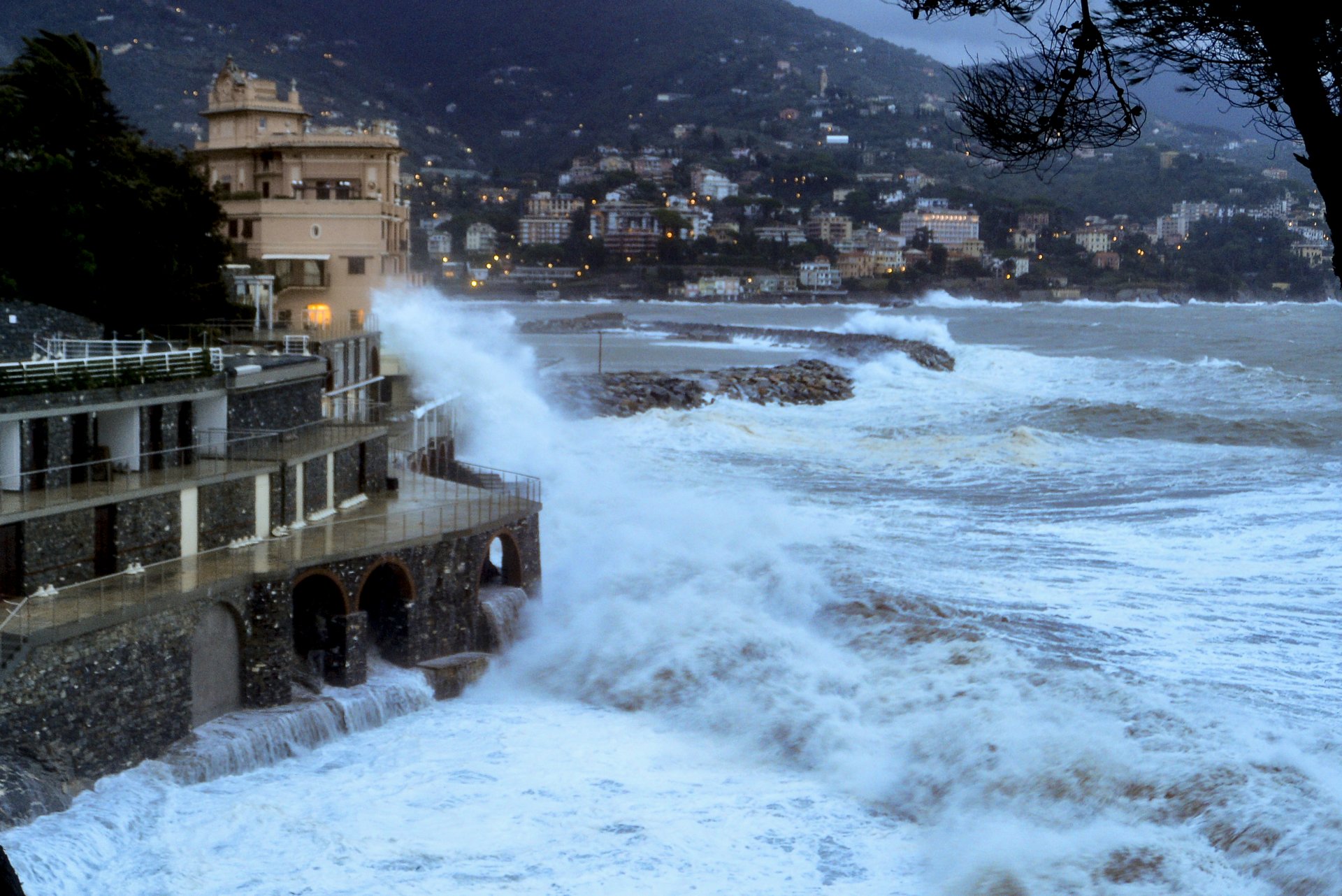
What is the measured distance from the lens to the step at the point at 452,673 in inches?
705

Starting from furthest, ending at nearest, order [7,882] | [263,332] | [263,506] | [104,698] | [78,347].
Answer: [263,332] < [78,347] < [263,506] < [104,698] < [7,882]

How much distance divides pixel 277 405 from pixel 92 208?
8.81m

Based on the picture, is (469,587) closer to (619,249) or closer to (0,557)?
(0,557)

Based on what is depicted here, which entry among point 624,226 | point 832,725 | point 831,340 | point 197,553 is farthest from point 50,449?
point 624,226

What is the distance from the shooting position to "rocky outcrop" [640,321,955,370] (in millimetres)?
73562

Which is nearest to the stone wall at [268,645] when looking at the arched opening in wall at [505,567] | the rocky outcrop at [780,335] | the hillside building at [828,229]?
the arched opening in wall at [505,567]

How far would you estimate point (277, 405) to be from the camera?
19812mm

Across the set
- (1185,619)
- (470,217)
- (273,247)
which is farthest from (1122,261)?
(1185,619)

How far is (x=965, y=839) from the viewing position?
13.4m

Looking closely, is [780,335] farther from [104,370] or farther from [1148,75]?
[1148,75]

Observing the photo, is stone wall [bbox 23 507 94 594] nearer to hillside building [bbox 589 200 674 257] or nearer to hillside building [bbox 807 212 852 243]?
hillside building [bbox 589 200 674 257]

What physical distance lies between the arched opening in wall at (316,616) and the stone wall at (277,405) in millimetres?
2548

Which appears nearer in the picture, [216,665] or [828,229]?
[216,665]

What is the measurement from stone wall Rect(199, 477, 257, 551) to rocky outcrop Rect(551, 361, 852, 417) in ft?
91.1
